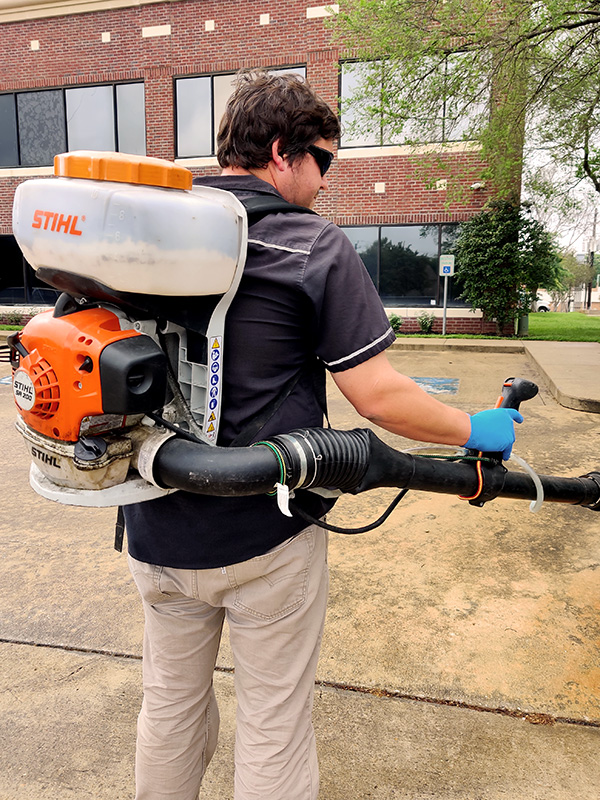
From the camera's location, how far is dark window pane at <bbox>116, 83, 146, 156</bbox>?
1698 cm

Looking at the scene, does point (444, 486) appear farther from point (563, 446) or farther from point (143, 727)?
point (563, 446)

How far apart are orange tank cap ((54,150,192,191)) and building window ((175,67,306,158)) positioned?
16.3 meters

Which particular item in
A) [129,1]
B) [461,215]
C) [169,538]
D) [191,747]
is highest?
[129,1]

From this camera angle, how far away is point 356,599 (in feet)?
9.61

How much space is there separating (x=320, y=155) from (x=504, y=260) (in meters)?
15.0

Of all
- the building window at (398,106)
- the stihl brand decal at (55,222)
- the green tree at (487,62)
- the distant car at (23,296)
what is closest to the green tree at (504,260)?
the green tree at (487,62)

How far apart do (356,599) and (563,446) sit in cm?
328

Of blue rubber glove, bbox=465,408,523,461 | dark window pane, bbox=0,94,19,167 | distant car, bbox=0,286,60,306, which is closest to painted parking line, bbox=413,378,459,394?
blue rubber glove, bbox=465,408,523,461

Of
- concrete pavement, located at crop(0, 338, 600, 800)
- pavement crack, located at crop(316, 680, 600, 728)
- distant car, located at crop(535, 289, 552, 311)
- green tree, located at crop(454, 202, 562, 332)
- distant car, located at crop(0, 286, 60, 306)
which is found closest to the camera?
concrete pavement, located at crop(0, 338, 600, 800)

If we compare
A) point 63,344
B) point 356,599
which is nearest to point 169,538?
point 63,344

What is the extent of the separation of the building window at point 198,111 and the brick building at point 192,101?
0.09ft

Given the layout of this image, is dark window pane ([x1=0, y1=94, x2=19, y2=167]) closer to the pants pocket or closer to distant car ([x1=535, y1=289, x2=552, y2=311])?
distant car ([x1=535, y1=289, x2=552, y2=311])

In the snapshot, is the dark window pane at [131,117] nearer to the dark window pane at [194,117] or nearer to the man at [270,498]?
the dark window pane at [194,117]

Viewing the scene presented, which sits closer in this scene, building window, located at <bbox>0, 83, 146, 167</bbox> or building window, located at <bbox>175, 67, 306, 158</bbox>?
building window, located at <bbox>175, 67, 306, 158</bbox>
